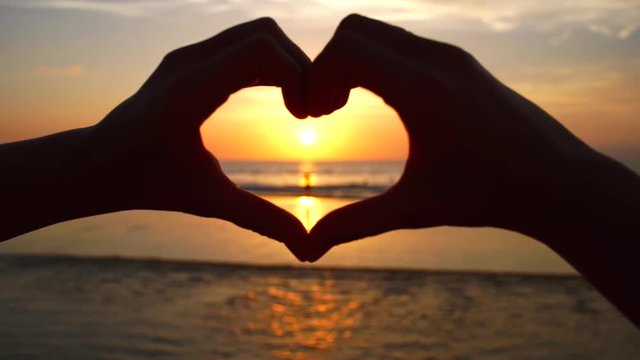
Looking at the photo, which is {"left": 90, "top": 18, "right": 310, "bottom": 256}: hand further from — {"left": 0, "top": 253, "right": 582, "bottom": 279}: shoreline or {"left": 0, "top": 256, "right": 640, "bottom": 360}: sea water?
{"left": 0, "top": 253, "right": 582, "bottom": 279}: shoreline

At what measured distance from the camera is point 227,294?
7.02 m

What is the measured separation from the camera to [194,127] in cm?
177

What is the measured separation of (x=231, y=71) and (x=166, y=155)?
314 mm

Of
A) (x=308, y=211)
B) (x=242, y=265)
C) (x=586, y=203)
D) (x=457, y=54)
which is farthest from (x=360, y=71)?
(x=308, y=211)

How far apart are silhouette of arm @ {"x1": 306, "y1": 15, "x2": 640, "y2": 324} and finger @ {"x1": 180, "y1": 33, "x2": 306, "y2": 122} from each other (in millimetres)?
173

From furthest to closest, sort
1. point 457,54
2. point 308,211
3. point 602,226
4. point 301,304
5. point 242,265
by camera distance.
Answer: point 308,211 → point 242,265 → point 301,304 → point 457,54 → point 602,226

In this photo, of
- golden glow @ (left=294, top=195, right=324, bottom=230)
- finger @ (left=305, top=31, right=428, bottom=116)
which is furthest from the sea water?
golden glow @ (left=294, top=195, right=324, bottom=230)

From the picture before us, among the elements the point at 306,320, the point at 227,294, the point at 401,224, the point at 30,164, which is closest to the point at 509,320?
the point at 306,320

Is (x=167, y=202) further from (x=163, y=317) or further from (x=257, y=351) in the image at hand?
(x=163, y=317)

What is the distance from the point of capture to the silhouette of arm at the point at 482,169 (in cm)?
160

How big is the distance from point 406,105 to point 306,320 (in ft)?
15.1

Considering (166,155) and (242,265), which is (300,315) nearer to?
(242,265)

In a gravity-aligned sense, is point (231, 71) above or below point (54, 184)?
above

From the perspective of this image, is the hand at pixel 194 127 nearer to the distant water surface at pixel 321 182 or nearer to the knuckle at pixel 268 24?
the knuckle at pixel 268 24
